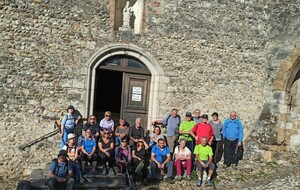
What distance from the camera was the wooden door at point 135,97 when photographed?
10227 millimetres

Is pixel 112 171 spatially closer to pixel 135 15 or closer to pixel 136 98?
pixel 136 98

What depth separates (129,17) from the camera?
10.1 m

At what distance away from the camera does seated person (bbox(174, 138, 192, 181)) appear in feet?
28.6

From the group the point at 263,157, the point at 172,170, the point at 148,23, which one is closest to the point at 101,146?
the point at 172,170

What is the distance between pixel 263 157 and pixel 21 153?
621 cm

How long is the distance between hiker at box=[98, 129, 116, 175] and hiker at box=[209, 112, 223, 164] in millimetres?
2695

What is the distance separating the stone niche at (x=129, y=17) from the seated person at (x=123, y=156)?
317 cm

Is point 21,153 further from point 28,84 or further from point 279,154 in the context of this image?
point 279,154

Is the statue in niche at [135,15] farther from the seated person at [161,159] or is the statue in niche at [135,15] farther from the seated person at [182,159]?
the seated person at [182,159]

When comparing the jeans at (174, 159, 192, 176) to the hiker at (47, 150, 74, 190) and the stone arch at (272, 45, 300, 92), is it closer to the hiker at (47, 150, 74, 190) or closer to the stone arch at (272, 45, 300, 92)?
the hiker at (47, 150, 74, 190)

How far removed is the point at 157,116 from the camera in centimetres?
1027

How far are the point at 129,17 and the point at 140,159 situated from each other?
3.81 meters

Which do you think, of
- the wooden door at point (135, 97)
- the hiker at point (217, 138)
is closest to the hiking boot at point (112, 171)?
the wooden door at point (135, 97)

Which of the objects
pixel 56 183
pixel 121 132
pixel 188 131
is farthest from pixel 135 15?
pixel 56 183
